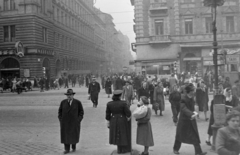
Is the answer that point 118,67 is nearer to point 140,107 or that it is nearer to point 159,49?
point 159,49

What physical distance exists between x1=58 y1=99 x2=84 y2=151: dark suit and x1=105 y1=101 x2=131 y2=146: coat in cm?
105

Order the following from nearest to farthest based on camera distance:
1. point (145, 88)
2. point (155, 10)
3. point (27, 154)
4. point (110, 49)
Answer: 1. point (27, 154)
2. point (145, 88)
3. point (155, 10)
4. point (110, 49)

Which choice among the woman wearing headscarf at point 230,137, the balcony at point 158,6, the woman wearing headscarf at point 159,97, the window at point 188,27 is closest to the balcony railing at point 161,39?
the window at point 188,27

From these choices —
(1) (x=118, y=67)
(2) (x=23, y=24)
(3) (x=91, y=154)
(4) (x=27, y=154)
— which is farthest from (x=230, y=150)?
(1) (x=118, y=67)

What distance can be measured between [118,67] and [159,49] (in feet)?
247

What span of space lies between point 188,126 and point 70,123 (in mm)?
2871

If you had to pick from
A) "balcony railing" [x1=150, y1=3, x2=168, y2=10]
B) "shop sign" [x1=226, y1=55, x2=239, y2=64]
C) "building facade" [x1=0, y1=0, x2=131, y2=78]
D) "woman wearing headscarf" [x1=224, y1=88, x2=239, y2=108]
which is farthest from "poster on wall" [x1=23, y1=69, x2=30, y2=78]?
"woman wearing headscarf" [x1=224, y1=88, x2=239, y2=108]

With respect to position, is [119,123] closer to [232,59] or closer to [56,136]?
[56,136]

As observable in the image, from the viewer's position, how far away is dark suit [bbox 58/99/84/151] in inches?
253

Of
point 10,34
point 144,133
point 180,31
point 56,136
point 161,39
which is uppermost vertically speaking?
point 10,34

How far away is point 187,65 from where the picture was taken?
32969 mm

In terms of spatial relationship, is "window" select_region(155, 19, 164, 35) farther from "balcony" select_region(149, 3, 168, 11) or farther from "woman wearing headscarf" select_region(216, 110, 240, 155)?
"woman wearing headscarf" select_region(216, 110, 240, 155)

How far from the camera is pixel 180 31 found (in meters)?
32.7

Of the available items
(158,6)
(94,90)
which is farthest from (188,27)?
(94,90)
